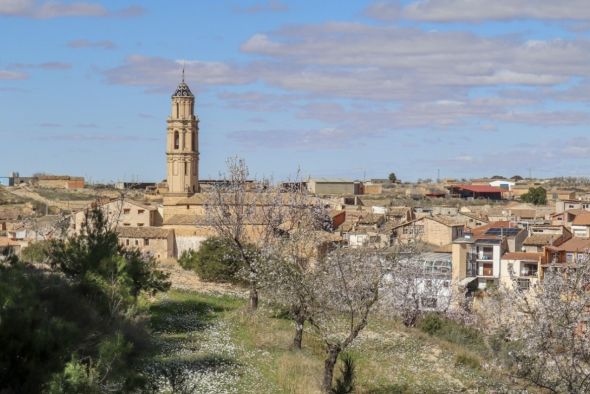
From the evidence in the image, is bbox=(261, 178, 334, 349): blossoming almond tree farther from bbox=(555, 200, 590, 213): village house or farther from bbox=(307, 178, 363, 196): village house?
bbox=(307, 178, 363, 196): village house

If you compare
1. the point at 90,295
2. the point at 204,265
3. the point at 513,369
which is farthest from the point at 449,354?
the point at 204,265

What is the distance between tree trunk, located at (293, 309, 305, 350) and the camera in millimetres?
26734

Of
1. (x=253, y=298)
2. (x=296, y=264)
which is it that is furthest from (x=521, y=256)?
(x=296, y=264)

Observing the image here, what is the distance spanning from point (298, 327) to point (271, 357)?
1.18 meters

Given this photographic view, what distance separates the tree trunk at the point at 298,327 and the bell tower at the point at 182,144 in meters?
47.3

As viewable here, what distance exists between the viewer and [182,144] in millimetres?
76188

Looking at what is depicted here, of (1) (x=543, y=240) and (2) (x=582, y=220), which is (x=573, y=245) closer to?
(1) (x=543, y=240)

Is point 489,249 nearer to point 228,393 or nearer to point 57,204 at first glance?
point 228,393

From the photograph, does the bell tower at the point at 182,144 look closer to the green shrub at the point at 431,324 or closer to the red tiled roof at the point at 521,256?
the red tiled roof at the point at 521,256

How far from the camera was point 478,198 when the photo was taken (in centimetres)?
15125

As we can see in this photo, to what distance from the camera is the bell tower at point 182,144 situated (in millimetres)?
74688

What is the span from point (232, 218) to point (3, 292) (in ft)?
63.8

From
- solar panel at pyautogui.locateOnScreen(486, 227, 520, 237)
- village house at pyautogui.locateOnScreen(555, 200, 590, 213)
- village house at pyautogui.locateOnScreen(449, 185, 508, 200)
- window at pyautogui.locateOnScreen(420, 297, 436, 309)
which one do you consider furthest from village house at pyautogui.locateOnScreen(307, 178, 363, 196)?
window at pyautogui.locateOnScreen(420, 297, 436, 309)

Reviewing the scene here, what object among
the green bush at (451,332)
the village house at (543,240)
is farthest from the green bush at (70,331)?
the village house at (543,240)
